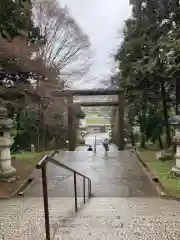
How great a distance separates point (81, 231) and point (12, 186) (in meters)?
A: 5.94

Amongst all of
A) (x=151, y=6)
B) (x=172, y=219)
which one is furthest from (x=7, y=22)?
(x=172, y=219)

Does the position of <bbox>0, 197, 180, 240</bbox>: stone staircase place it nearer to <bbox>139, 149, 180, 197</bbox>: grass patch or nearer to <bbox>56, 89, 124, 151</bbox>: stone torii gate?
<bbox>139, 149, 180, 197</bbox>: grass patch

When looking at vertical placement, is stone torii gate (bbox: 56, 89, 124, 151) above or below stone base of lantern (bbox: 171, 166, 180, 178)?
above

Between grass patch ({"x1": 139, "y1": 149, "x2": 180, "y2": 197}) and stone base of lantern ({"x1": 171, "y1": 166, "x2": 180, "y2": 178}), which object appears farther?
stone base of lantern ({"x1": 171, "y1": 166, "x2": 180, "y2": 178})

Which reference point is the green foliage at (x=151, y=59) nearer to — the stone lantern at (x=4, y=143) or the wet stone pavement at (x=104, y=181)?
the wet stone pavement at (x=104, y=181)

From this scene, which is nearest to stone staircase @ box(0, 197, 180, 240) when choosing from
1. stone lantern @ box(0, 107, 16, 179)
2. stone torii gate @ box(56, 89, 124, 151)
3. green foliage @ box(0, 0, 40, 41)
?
stone lantern @ box(0, 107, 16, 179)

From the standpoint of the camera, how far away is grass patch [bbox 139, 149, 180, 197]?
9.76m

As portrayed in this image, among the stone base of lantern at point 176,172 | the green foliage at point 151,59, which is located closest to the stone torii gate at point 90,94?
the green foliage at point 151,59

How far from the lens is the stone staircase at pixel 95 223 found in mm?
4609

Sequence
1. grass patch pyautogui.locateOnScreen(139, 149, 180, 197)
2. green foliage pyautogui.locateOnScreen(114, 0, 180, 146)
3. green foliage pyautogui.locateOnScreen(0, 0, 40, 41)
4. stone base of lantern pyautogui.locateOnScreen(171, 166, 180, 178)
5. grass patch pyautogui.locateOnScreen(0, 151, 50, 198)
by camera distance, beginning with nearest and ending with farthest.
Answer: grass patch pyautogui.locateOnScreen(139, 149, 180, 197)
grass patch pyautogui.locateOnScreen(0, 151, 50, 198)
green foliage pyautogui.locateOnScreen(0, 0, 40, 41)
stone base of lantern pyautogui.locateOnScreen(171, 166, 180, 178)
green foliage pyautogui.locateOnScreen(114, 0, 180, 146)

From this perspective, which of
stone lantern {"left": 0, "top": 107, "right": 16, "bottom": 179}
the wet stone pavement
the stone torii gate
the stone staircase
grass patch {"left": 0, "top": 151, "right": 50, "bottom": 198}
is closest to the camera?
the stone staircase

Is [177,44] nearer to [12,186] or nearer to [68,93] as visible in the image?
[12,186]

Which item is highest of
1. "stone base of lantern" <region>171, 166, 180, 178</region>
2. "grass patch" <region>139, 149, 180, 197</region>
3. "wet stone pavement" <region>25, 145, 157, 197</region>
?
"stone base of lantern" <region>171, 166, 180, 178</region>

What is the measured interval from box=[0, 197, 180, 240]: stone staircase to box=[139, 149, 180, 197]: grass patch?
8.34ft
